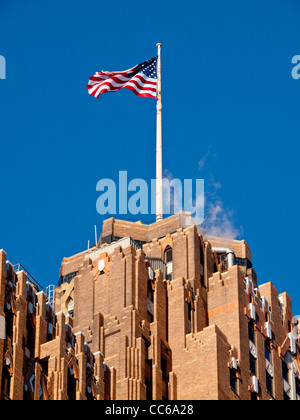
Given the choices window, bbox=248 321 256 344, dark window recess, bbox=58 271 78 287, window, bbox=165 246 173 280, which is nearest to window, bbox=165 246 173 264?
window, bbox=165 246 173 280

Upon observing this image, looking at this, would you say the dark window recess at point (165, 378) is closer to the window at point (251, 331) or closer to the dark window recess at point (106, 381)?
the dark window recess at point (106, 381)

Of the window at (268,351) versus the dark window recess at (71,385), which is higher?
the window at (268,351)

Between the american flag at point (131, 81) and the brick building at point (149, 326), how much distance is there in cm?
1135

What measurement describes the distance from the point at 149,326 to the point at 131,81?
87.2 feet

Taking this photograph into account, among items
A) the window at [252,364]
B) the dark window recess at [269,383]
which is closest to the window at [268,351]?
the dark window recess at [269,383]

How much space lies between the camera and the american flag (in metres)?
140

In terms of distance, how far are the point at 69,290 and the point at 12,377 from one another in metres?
30.5

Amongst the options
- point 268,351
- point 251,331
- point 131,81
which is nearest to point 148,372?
point 251,331

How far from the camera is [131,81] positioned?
143000mm

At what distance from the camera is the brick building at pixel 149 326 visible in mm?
110688

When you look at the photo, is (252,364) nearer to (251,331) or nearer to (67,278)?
(251,331)
